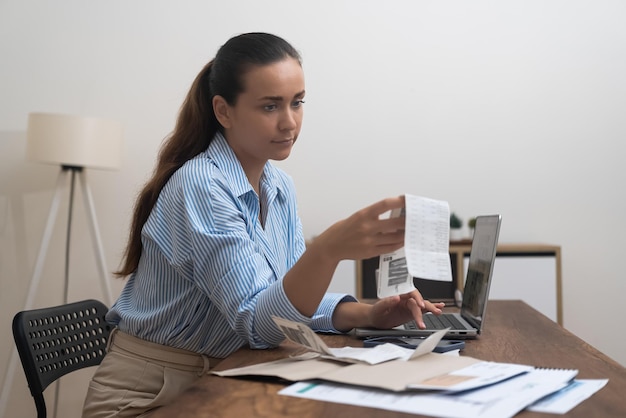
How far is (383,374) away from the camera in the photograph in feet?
3.48

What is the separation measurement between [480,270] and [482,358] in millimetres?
537

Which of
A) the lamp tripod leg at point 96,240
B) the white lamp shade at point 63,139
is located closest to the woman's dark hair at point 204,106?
the white lamp shade at point 63,139

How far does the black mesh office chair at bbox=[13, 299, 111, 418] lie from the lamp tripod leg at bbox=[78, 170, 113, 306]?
1891 mm

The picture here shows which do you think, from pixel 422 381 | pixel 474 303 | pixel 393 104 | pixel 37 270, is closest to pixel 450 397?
pixel 422 381

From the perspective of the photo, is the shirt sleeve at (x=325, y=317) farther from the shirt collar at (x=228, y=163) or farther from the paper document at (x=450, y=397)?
the paper document at (x=450, y=397)

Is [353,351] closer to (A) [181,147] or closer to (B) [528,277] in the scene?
(A) [181,147]

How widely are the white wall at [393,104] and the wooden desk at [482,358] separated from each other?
233 cm

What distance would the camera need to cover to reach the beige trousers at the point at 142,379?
58.5 inches

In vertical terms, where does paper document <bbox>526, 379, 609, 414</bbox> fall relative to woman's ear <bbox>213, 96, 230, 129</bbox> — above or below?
below

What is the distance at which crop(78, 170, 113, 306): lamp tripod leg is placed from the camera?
3.75m

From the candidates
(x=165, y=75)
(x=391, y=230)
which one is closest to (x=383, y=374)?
(x=391, y=230)

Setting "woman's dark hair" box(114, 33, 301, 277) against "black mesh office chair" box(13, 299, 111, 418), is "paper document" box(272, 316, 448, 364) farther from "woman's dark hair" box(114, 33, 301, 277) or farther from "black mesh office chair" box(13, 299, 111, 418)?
"black mesh office chair" box(13, 299, 111, 418)

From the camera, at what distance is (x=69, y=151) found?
3531 millimetres

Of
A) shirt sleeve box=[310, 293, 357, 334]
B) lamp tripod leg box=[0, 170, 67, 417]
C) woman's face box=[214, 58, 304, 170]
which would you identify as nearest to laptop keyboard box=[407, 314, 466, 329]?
shirt sleeve box=[310, 293, 357, 334]
